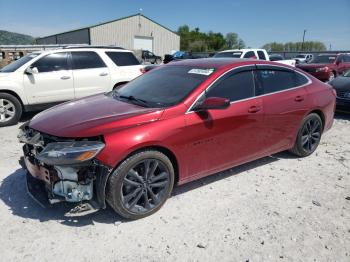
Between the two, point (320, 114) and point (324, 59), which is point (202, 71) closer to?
point (320, 114)

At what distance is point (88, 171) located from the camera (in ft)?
10.0

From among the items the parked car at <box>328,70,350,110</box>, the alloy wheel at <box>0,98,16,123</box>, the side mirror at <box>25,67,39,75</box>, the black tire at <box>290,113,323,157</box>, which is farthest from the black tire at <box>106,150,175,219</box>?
the parked car at <box>328,70,350,110</box>

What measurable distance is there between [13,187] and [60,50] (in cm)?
468

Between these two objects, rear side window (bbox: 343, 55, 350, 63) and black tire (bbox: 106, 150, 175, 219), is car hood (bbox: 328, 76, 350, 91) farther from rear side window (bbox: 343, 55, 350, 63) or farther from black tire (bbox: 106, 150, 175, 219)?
rear side window (bbox: 343, 55, 350, 63)

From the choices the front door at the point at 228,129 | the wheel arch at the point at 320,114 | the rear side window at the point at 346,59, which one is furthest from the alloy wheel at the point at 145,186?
the rear side window at the point at 346,59

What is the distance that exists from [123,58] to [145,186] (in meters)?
6.04

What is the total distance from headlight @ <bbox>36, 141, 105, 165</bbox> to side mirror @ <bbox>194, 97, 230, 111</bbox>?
1.19 meters

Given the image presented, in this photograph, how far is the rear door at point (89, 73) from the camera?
793 cm

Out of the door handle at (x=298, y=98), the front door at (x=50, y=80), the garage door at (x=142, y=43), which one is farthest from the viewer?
the garage door at (x=142, y=43)

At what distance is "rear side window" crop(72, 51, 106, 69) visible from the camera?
7.96 metres

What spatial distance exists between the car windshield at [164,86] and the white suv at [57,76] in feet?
12.0

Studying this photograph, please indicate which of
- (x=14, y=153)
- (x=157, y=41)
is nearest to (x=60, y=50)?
(x=14, y=153)

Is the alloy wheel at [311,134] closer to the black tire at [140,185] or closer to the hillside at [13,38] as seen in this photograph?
the black tire at [140,185]

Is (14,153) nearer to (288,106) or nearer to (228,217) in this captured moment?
(228,217)
